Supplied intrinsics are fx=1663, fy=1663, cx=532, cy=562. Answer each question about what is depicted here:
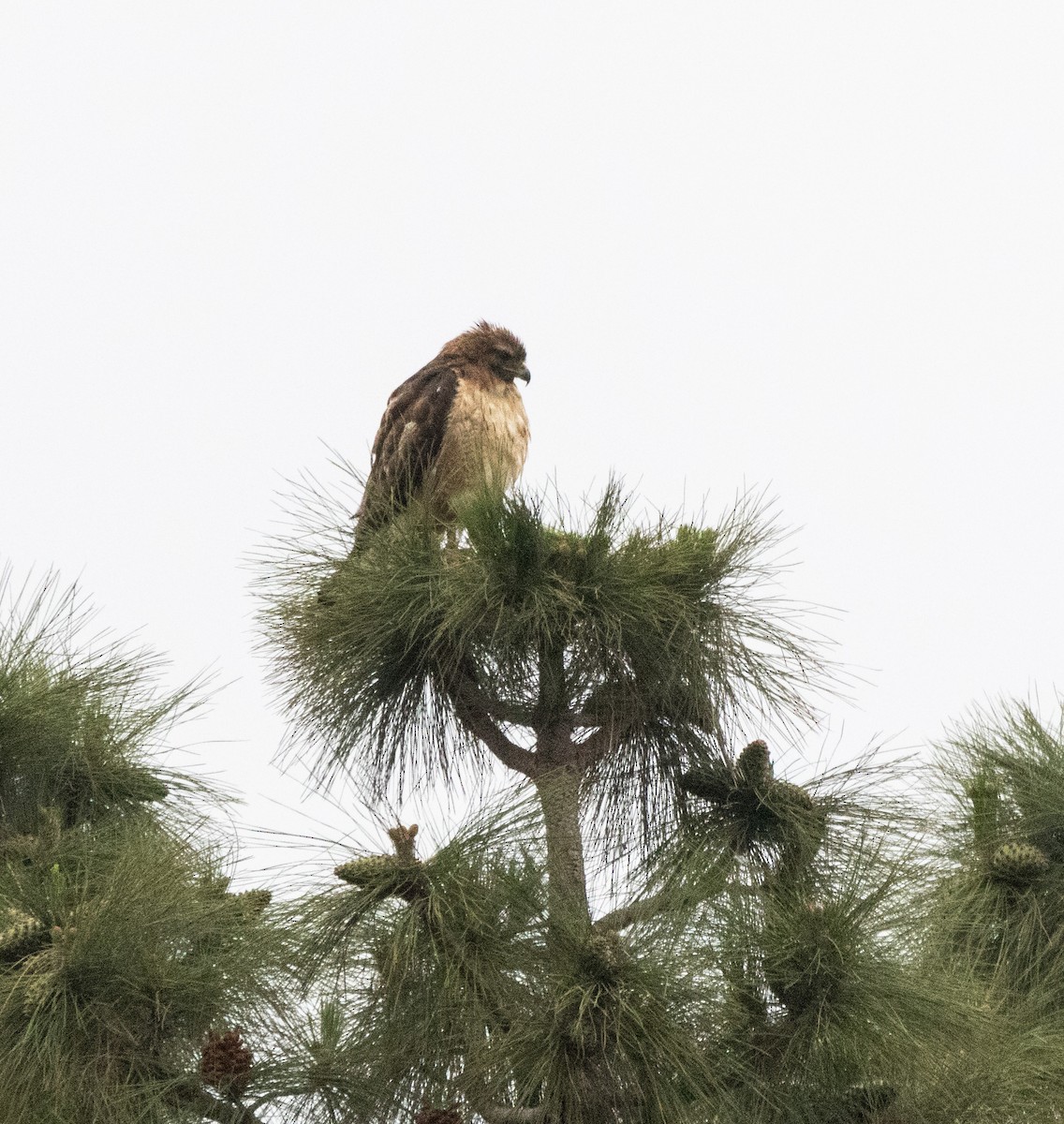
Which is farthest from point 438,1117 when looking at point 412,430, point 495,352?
point 495,352

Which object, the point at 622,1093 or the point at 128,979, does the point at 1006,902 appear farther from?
the point at 128,979

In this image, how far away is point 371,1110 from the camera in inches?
146

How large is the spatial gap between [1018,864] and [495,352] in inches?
112

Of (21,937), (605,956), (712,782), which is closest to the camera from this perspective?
(605,956)

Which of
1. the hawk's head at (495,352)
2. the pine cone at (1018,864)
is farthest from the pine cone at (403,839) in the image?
the hawk's head at (495,352)

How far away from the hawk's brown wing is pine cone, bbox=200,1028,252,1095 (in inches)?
87.9

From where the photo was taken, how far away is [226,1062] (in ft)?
11.5

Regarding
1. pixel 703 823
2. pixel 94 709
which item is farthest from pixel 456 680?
pixel 94 709

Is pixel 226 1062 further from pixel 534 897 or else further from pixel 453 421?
pixel 453 421

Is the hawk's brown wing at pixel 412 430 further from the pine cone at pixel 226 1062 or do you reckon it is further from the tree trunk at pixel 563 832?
the pine cone at pixel 226 1062

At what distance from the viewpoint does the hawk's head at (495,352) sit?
6.28 metres

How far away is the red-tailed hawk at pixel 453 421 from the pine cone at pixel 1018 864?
1939mm

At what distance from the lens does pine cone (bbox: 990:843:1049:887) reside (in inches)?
173

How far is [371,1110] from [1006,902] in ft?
6.00
